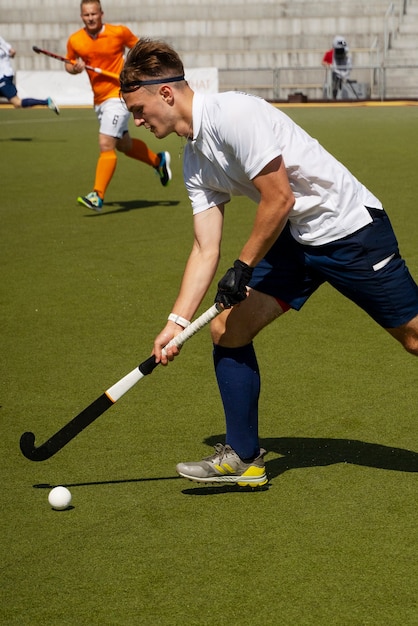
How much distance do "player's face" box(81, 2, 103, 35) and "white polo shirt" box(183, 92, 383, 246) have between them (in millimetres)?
6500

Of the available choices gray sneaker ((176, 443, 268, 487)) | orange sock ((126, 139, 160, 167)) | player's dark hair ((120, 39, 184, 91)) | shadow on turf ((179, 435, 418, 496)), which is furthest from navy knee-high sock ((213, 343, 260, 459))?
orange sock ((126, 139, 160, 167))

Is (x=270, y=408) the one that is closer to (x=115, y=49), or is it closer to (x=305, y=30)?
(x=115, y=49)

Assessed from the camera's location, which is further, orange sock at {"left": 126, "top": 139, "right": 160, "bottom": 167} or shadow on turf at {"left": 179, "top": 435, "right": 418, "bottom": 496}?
orange sock at {"left": 126, "top": 139, "right": 160, "bottom": 167}

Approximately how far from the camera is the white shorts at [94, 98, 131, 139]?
988 centimetres

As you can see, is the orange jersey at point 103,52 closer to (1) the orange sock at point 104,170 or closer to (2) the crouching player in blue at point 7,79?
(1) the orange sock at point 104,170

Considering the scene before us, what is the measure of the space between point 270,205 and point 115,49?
7149mm

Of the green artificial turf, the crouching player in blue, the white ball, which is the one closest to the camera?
the green artificial turf

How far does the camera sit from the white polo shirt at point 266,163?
3404mm

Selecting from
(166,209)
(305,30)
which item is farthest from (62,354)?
(305,30)

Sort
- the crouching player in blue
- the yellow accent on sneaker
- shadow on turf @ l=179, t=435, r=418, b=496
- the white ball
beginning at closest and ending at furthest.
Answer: the white ball < the yellow accent on sneaker < shadow on turf @ l=179, t=435, r=418, b=496 < the crouching player in blue

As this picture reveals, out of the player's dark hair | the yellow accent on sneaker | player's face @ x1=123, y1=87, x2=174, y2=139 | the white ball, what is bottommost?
the yellow accent on sneaker

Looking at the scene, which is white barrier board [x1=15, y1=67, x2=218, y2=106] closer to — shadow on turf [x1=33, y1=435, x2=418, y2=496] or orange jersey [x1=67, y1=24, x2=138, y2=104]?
orange jersey [x1=67, y1=24, x2=138, y2=104]

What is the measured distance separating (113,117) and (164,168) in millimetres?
1131

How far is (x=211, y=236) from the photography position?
3.87 meters
